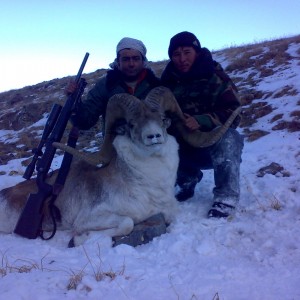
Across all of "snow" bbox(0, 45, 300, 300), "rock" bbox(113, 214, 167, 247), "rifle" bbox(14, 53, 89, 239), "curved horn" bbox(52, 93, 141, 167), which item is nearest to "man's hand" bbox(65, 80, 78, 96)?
"rifle" bbox(14, 53, 89, 239)

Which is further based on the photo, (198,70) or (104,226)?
(198,70)

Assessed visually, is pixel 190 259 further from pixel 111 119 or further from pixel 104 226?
pixel 111 119

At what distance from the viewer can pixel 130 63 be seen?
22.4 ft

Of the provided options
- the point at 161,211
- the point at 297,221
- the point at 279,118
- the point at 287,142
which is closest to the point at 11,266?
the point at 161,211

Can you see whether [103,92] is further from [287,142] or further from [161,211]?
[287,142]

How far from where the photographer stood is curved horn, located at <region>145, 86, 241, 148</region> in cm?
571

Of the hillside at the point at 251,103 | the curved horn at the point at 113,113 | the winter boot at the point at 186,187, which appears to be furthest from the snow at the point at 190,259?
the hillside at the point at 251,103

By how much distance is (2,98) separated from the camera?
3145 cm

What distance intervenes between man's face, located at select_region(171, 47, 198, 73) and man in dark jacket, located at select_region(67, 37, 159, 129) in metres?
0.64

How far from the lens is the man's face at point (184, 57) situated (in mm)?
6480

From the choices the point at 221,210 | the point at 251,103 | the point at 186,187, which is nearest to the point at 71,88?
the point at 186,187

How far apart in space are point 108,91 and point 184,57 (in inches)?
57.8

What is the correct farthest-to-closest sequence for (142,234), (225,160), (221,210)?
(225,160) → (221,210) → (142,234)

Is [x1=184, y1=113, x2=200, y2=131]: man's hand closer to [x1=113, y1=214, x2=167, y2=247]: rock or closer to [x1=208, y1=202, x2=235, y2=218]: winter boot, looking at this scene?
[x1=208, y1=202, x2=235, y2=218]: winter boot
